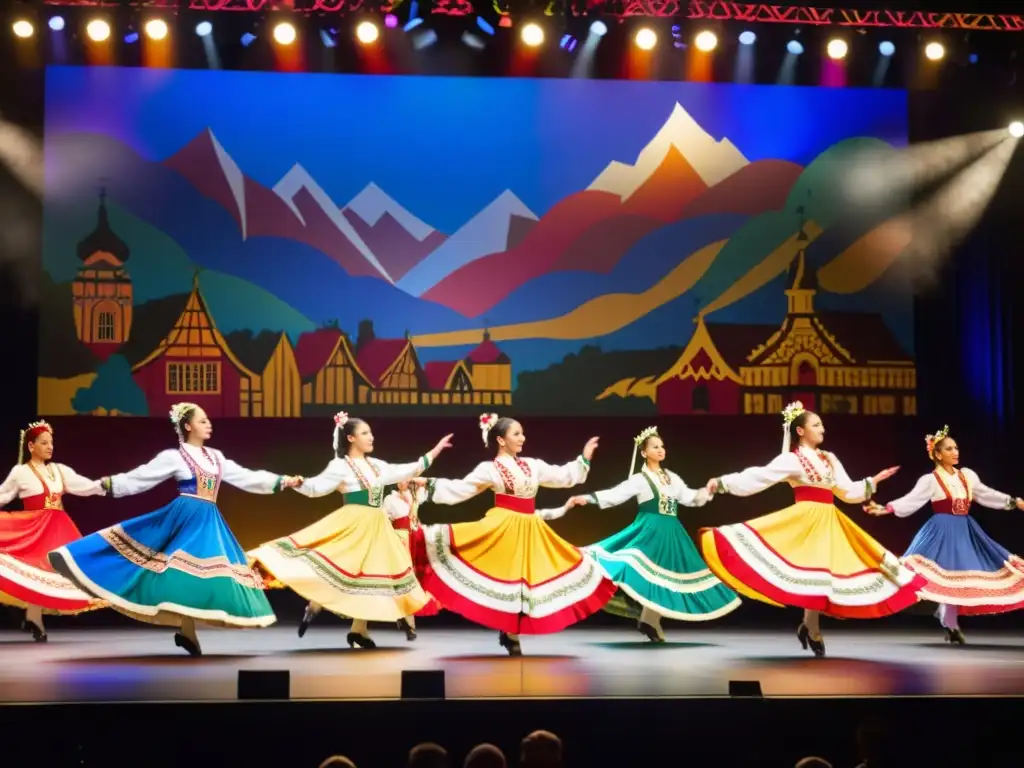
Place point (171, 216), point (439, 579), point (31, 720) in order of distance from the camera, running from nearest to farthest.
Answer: point (31, 720) < point (439, 579) < point (171, 216)

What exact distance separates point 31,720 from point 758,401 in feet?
18.4

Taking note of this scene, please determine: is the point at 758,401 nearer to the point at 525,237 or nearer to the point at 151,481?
the point at 525,237

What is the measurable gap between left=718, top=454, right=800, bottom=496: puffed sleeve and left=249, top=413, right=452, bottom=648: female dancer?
1.58 meters

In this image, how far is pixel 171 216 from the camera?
903 cm

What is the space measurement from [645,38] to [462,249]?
69.3 inches

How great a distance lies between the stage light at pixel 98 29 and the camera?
877 centimetres

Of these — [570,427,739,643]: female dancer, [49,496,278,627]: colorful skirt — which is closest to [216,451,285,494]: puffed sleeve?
[49,496,278,627]: colorful skirt

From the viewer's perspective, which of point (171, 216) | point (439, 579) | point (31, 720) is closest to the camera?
point (31, 720)

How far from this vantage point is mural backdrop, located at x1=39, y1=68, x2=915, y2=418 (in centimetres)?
899

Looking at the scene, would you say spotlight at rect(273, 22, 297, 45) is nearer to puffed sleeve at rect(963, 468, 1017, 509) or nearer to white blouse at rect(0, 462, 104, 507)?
white blouse at rect(0, 462, 104, 507)

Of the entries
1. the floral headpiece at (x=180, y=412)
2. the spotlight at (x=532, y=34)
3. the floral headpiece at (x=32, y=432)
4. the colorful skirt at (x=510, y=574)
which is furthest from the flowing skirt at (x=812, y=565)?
the floral headpiece at (x=32, y=432)

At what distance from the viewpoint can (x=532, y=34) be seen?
8.99m

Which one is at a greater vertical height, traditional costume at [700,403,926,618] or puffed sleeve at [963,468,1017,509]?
puffed sleeve at [963,468,1017,509]

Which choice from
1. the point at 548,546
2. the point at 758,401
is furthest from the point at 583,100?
the point at 548,546
